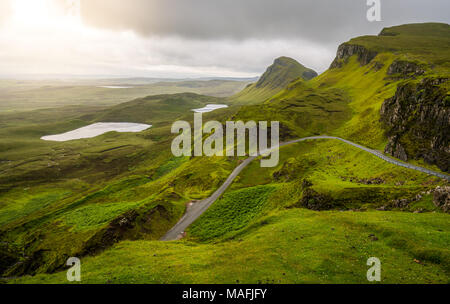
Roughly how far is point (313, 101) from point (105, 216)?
162m

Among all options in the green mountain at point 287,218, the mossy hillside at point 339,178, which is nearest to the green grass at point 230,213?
the green mountain at point 287,218

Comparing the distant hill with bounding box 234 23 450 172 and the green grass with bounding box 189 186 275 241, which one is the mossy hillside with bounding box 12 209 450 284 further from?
the distant hill with bounding box 234 23 450 172

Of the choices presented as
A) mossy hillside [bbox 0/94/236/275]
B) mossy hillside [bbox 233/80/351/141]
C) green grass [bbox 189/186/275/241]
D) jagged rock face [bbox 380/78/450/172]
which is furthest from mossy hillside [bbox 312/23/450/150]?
mossy hillside [bbox 0/94/236/275]

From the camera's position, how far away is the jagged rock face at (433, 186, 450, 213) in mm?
36547

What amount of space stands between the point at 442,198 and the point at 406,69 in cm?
15072

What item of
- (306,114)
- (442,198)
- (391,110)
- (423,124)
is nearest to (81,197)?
(442,198)

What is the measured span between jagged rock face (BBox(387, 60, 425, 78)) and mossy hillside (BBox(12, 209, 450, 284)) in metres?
145

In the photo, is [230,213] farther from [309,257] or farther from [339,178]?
[309,257]

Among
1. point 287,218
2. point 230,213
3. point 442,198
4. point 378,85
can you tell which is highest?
point 378,85

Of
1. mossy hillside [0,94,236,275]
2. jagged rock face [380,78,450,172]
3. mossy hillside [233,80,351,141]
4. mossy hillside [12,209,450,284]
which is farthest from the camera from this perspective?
mossy hillside [233,80,351,141]

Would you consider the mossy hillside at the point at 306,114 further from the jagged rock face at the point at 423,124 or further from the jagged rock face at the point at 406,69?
the jagged rock face at the point at 423,124

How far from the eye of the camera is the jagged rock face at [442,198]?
36547 millimetres

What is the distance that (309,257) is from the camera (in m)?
29.6
